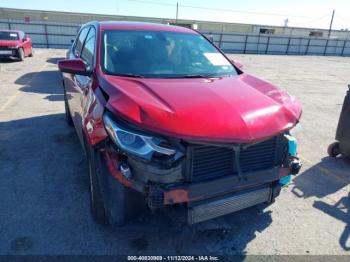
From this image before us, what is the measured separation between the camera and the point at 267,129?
2.41 m

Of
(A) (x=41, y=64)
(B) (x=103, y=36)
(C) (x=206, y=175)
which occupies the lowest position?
(A) (x=41, y=64)

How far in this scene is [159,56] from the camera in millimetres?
3502

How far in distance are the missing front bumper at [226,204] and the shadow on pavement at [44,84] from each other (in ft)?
21.4

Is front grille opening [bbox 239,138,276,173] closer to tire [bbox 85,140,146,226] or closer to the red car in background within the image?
tire [bbox 85,140,146,226]

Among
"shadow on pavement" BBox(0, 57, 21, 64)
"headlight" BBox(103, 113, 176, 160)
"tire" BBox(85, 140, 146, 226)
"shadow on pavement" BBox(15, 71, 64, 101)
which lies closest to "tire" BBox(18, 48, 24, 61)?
"shadow on pavement" BBox(0, 57, 21, 64)

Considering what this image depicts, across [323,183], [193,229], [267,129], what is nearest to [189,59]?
[267,129]

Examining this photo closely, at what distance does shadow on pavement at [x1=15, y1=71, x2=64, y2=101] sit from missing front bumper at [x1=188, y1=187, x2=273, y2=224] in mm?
6537

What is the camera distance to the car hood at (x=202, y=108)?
2225mm

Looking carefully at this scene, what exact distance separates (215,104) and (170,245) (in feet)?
4.35

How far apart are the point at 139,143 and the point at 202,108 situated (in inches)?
22.5

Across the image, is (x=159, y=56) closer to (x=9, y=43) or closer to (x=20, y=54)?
(x=9, y=43)

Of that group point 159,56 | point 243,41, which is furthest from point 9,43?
point 243,41

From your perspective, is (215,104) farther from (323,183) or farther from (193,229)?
(323,183)

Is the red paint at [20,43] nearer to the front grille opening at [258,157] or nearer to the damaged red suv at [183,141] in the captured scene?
the damaged red suv at [183,141]
